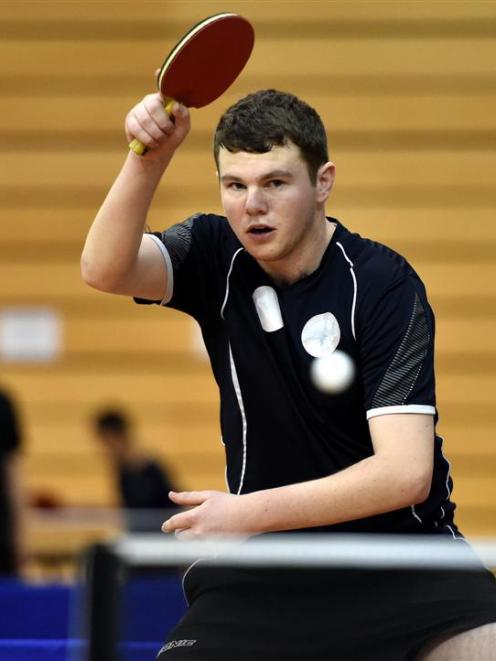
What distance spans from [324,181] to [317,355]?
363 mm

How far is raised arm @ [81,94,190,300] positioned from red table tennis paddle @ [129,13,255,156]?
3cm

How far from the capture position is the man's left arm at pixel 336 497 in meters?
2.50

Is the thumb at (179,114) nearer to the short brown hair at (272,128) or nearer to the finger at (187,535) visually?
the short brown hair at (272,128)

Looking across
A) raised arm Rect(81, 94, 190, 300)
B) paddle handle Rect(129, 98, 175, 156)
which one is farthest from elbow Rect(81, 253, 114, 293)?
paddle handle Rect(129, 98, 175, 156)

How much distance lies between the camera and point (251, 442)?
2891 millimetres

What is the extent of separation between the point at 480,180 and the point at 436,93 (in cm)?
66

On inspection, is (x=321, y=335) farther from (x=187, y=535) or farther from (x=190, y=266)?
(x=187, y=535)

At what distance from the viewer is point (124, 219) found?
284cm

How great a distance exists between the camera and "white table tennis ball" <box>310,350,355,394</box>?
2.79 meters

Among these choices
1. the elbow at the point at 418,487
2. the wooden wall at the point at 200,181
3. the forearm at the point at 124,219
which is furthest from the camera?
the wooden wall at the point at 200,181

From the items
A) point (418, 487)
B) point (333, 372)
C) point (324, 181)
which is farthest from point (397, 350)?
point (324, 181)

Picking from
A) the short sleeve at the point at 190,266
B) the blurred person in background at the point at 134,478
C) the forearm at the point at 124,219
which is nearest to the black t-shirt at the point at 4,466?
the blurred person in background at the point at 134,478

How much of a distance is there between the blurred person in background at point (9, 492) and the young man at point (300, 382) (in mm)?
3973

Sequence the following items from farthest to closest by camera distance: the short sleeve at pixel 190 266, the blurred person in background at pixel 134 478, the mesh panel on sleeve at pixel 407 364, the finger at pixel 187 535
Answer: the blurred person in background at pixel 134 478, the short sleeve at pixel 190 266, the mesh panel on sleeve at pixel 407 364, the finger at pixel 187 535
